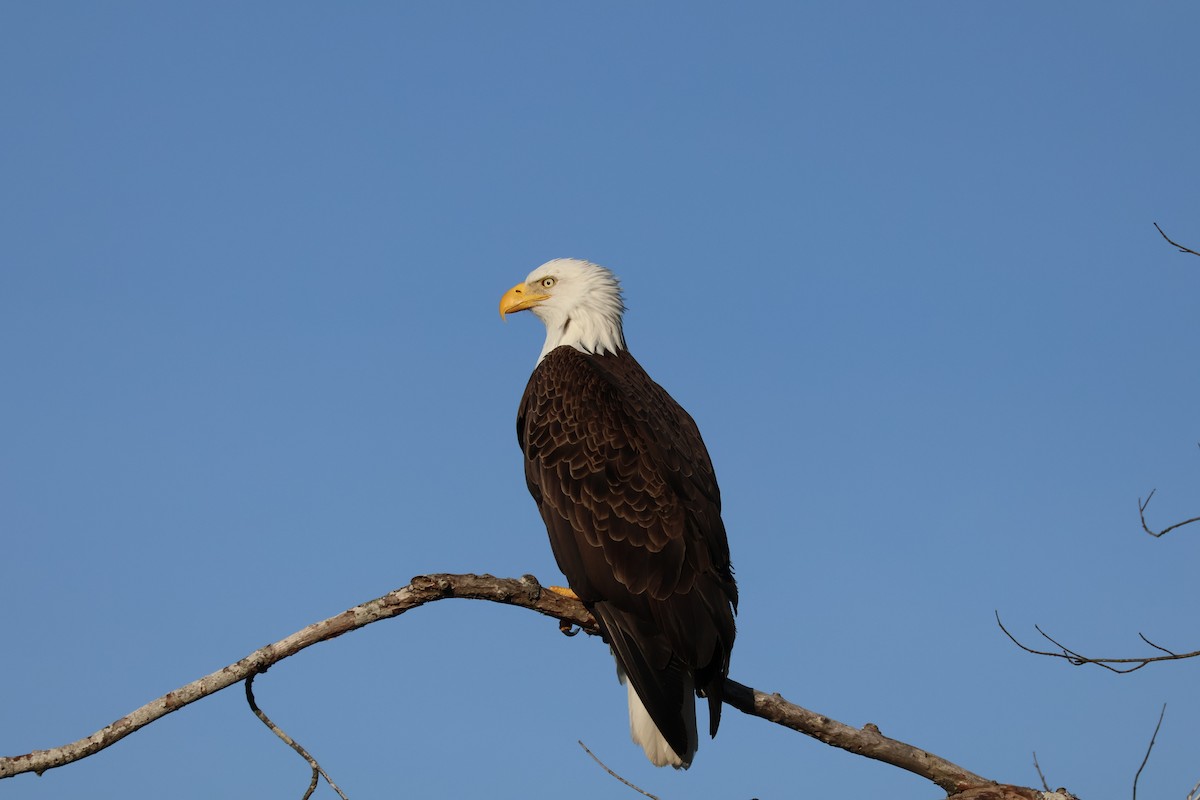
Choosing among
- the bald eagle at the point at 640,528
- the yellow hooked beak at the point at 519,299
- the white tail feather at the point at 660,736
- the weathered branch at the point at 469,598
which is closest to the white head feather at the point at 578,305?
the yellow hooked beak at the point at 519,299

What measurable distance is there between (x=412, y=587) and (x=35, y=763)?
1.87 metres

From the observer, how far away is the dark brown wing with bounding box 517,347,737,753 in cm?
575

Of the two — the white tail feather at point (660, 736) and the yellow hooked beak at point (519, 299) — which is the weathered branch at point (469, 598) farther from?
the yellow hooked beak at point (519, 299)

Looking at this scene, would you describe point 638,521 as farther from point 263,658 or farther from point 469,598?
point 263,658

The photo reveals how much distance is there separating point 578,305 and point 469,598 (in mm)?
Result: 3118

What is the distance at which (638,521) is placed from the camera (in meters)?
6.13

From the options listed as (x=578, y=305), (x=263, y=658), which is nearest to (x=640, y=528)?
(x=263, y=658)

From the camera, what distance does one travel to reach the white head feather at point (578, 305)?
7.78 meters

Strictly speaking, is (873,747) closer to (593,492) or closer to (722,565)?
(722,565)

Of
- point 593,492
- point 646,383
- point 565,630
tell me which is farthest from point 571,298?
point 565,630

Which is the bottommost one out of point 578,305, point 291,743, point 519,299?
point 291,743

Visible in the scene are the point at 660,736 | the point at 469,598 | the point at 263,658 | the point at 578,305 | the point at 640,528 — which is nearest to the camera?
the point at 263,658

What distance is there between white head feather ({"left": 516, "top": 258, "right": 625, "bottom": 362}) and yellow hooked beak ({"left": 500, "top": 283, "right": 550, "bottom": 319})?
2 cm

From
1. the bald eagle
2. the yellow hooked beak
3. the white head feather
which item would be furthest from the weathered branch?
the yellow hooked beak
